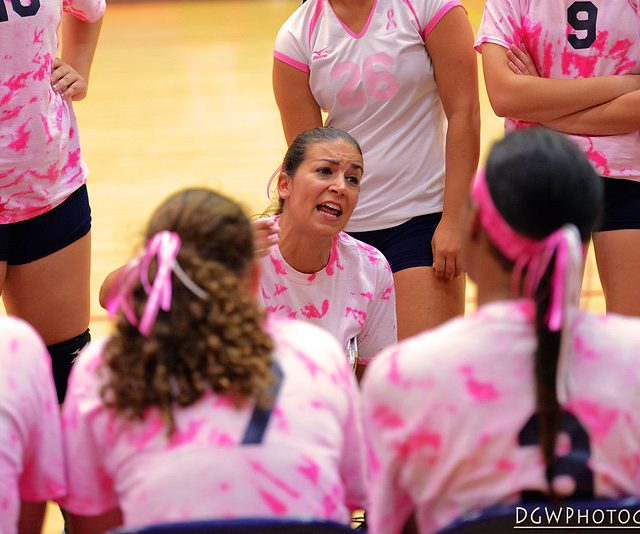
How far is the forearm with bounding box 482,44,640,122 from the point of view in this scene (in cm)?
256

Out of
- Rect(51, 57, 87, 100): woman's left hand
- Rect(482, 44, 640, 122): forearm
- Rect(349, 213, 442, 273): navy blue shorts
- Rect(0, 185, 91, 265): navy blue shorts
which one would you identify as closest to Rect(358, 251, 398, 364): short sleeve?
Rect(349, 213, 442, 273): navy blue shorts

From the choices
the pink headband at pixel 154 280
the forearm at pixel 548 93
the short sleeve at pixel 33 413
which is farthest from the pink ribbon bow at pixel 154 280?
the forearm at pixel 548 93

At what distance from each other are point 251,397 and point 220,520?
197 mm

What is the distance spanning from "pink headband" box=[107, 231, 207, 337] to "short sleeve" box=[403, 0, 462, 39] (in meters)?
1.46

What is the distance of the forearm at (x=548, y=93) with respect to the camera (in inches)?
101

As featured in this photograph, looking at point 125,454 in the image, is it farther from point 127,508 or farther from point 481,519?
point 481,519

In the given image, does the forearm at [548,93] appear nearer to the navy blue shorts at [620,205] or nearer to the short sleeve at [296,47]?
the navy blue shorts at [620,205]

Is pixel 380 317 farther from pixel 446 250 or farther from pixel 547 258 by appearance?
pixel 547 258

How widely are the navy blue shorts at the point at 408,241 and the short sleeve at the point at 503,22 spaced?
0.51 metres

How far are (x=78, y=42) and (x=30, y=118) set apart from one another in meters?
0.52

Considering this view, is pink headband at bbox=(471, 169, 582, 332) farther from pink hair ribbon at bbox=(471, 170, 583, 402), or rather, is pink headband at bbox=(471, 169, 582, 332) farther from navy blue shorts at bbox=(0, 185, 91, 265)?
navy blue shorts at bbox=(0, 185, 91, 265)

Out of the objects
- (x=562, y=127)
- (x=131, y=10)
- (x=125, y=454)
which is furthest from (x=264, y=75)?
(x=125, y=454)

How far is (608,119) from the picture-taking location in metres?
2.58

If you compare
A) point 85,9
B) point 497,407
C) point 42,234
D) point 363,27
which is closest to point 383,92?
point 363,27
